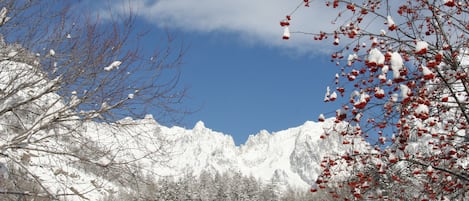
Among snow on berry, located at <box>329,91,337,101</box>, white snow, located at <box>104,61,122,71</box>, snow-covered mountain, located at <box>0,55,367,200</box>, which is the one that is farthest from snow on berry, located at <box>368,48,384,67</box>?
white snow, located at <box>104,61,122,71</box>

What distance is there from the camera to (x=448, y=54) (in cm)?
415

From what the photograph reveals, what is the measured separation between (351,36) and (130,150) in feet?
10.8

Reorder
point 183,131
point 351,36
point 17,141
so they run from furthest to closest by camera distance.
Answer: point 183,131, point 17,141, point 351,36

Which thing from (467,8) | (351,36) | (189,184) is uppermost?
(189,184)

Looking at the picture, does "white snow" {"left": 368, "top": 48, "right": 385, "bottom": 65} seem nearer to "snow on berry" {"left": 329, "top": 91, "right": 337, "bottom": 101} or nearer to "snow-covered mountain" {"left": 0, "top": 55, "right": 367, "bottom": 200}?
"snow on berry" {"left": 329, "top": 91, "right": 337, "bottom": 101}

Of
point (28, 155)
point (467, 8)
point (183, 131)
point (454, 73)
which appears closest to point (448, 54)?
point (454, 73)

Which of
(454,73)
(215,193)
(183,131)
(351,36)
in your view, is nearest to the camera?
(454,73)

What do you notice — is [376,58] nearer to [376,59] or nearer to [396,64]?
[376,59]

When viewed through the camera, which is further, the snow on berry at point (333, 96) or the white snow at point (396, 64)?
the snow on berry at point (333, 96)

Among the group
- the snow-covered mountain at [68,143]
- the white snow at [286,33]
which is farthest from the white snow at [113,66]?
the white snow at [286,33]

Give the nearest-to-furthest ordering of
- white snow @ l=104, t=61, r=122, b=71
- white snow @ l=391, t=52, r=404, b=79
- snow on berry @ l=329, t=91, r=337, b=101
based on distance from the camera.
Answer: white snow @ l=391, t=52, r=404, b=79 < snow on berry @ l=329, t=91, r=337, b=101 < white snow @ l=104, t=61, r=122, b=71

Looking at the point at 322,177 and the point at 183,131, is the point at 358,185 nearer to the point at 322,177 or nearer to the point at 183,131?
the point at 322,177

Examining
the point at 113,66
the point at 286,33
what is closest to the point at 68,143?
the point at 113,66

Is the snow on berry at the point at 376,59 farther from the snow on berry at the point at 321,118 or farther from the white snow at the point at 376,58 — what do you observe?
the snow on berry at the point at 321,118
